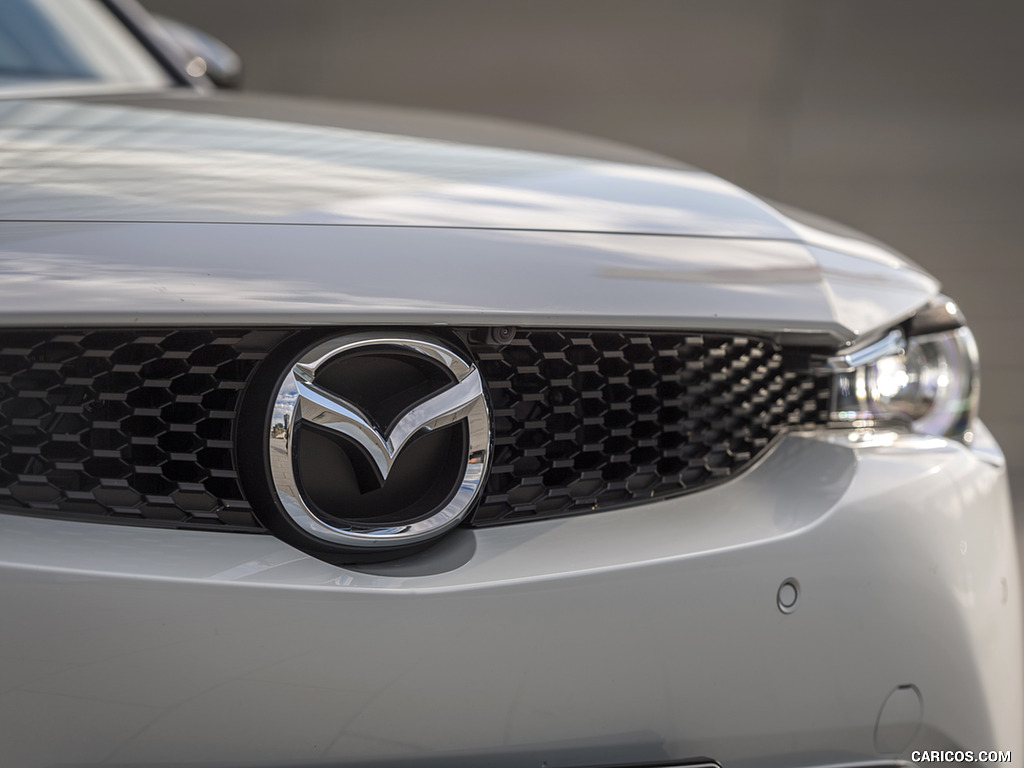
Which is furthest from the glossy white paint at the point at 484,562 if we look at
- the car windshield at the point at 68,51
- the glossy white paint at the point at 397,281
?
the car windshield at the point at 68,51

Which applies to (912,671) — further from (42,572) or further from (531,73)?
(531,73)

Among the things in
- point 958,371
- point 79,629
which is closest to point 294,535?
point 79,629

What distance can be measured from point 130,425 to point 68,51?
1498mm

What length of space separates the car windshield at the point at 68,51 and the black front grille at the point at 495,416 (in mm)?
1014

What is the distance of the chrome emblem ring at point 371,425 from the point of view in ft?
3.33

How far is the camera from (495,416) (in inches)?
46.6

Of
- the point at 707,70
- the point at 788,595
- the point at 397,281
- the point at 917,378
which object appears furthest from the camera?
the point at 707,70

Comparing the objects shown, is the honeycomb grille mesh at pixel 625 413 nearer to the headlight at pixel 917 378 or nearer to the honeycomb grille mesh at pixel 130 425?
the headlight at pixel 917 378

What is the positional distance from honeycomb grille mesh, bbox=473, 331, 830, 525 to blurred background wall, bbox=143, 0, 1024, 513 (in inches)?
316

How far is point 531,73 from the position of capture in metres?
9.95

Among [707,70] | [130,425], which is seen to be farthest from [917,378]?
[707,70]

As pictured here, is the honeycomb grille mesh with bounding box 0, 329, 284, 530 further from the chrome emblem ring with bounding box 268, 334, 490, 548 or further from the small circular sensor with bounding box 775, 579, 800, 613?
the small circular sensor with bounding box 775, 579, 800, 613

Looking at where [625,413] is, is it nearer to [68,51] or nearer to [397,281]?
[397,281]

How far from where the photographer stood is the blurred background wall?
9391 millimetres
